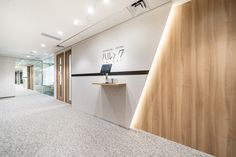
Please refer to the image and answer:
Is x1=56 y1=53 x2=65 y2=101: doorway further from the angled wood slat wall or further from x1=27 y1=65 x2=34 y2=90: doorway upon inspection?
x1=27 y1=65 x2=34 y2=90: doorway

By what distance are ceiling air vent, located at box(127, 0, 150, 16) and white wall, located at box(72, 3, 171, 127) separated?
0.42 feet

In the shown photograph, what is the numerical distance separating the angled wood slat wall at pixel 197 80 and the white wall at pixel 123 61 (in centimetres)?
24

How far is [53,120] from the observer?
3.43 metres

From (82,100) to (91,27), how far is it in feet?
8.53

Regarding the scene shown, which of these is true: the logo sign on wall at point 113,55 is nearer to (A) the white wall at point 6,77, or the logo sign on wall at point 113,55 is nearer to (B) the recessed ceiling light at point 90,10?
(B) the recessed ceiling light at point 90,10

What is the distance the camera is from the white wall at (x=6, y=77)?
7.30 m

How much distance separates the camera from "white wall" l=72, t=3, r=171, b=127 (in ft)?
8.41

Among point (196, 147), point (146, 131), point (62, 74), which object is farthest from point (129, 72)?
point (62, 74)

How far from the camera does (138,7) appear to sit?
2494 mm

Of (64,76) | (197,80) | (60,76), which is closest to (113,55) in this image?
(197,80)

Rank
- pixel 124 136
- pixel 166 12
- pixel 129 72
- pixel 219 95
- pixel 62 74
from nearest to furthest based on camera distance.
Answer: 1. pixel 219 95
2. pixel 166 12
3. pixel 124 136
4. pixel 129 72
5. pixel 62 74

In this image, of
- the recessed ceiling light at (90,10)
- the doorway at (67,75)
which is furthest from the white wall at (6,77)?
the recessed ceiling light at (90,10)

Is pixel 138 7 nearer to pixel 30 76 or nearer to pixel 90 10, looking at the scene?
pixel 90 10

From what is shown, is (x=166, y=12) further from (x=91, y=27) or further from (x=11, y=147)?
(x=11, y=147)
